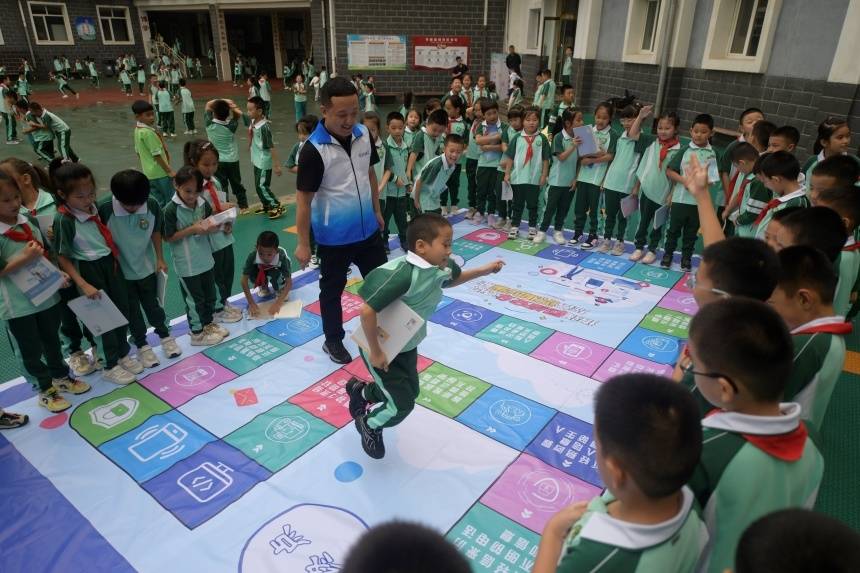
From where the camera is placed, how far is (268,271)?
13.9 feet

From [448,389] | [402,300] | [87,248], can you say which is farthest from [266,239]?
[402,300]

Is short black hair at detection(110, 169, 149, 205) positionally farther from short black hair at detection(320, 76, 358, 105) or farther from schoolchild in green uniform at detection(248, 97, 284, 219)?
schoolchild in green uniform at detection(248, 97, 284, 219)

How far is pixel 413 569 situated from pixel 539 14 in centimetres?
1639

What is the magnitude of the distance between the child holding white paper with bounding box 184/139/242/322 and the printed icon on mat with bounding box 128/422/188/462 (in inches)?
47.8

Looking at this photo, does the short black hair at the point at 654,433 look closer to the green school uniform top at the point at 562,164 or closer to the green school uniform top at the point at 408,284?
the green school uniform top at the point at 408,284

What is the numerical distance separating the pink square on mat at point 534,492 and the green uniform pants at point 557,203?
135 inches

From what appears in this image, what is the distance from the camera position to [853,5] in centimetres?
642

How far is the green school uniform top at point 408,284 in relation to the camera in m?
2.20

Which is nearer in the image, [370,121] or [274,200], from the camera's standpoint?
[370,121]

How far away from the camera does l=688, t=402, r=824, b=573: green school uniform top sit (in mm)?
1251

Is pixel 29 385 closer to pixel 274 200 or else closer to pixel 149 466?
pixel 149 466

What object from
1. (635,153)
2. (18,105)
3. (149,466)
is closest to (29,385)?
(149,466)

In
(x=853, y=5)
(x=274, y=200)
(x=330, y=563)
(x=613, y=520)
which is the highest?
(x=853, y=5)

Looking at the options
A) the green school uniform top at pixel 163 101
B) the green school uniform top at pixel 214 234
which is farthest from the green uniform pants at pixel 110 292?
the green school uniform top at pixel 163 101
